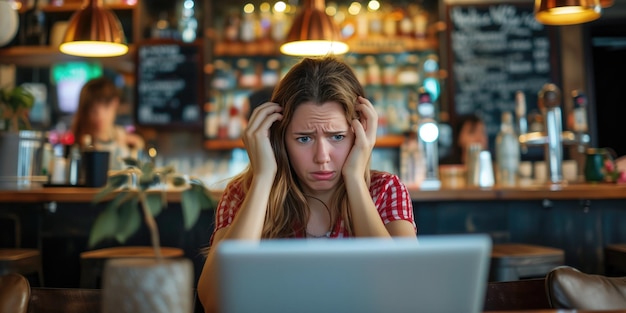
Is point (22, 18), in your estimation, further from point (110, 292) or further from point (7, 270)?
point (110, 292)

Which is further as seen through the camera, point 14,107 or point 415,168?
point 415,168

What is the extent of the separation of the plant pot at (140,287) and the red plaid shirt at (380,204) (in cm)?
87

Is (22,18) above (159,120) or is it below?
above

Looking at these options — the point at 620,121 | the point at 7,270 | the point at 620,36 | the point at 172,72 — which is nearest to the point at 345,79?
the point at 7,270

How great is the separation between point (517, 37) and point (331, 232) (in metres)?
4.05

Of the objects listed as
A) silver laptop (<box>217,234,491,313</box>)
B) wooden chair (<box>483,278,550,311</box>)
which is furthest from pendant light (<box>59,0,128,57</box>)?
silver laptop (<box>217,234,491,313</box>)

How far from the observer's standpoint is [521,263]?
2.54m

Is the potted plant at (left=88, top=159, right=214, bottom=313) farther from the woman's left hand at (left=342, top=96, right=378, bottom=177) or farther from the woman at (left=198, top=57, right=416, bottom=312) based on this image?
the woman's left hand at (left=342, top=96, right=378, bottom=177)

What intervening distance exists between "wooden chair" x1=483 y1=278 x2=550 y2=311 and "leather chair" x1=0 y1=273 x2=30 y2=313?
39.5 inches

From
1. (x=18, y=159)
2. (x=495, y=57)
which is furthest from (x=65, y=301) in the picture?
(x=495, y=57)

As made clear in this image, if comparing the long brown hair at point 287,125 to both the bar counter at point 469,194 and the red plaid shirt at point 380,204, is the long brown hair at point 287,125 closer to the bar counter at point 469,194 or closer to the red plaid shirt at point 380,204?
the red plaid shirt at point 380,204

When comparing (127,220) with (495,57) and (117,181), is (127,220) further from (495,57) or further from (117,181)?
(495,57)

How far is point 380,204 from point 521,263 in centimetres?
104

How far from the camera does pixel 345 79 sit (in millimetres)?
1736
